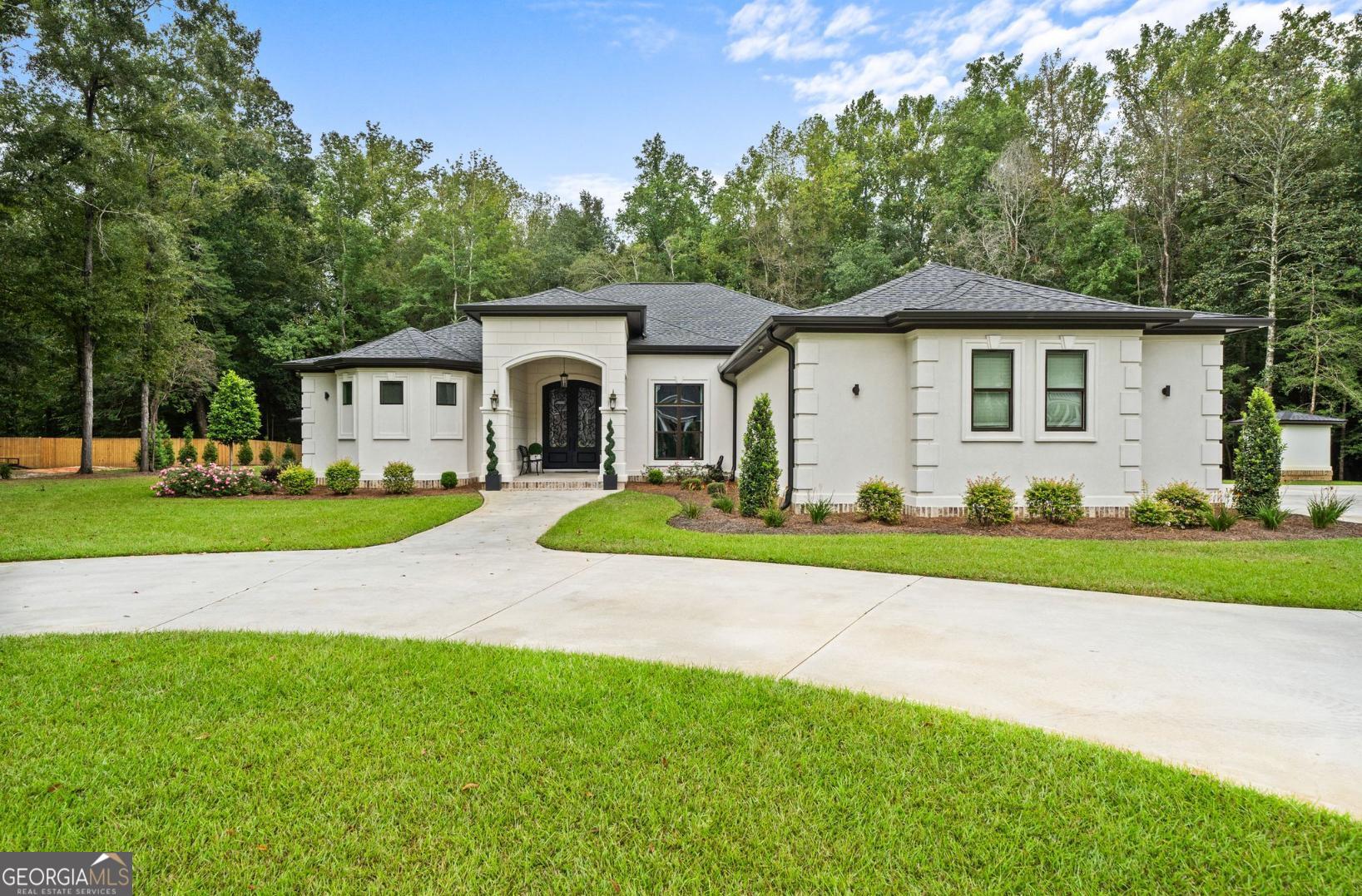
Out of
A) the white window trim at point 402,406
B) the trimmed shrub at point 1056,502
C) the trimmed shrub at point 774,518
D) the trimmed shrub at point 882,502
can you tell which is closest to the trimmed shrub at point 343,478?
the white window trim at point 402,406

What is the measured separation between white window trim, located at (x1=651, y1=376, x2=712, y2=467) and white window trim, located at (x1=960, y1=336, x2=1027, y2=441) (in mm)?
6894

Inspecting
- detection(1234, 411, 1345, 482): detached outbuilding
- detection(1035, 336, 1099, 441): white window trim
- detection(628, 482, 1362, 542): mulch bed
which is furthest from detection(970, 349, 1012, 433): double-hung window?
detection(1234, 411, 1345, 482): detached outbuilding

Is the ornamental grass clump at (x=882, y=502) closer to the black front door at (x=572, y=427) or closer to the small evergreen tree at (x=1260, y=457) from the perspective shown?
the small evergreen tree at (x=1260, y=457)

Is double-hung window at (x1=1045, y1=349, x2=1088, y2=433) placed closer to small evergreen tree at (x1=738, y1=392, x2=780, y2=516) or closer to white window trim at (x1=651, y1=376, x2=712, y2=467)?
small evergreen tree at (x1=738, y1=392, x2=780, y2=516)

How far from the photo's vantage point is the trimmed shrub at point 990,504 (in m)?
8.65

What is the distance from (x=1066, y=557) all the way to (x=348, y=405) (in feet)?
48.2

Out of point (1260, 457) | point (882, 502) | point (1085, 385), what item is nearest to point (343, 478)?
point (882, 502)

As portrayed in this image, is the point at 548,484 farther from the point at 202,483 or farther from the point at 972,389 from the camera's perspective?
the point at 972,389

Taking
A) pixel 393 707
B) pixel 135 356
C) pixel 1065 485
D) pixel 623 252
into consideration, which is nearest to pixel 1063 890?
pixel 393 707

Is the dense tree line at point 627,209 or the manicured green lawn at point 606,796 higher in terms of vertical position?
the dense tree line at point 627,209

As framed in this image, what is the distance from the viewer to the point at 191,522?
931 centimetres

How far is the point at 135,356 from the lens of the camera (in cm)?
1912

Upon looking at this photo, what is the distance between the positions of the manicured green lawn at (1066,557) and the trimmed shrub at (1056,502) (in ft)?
4.65

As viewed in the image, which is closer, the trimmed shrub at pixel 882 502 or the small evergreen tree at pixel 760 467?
the trimmed shrub at pixel 882 502
